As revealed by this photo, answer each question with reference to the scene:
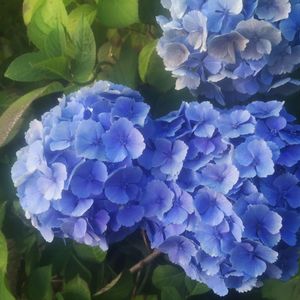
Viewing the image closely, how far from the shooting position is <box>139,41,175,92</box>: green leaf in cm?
107

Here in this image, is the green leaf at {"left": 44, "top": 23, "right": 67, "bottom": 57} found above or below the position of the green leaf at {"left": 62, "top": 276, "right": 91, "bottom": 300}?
above

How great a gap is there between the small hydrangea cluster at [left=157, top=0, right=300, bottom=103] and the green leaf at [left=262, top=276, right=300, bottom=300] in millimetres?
336

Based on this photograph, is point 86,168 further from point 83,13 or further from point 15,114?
point 83,13

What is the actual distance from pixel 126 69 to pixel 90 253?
1.07 feet

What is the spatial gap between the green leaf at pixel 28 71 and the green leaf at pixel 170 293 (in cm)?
41

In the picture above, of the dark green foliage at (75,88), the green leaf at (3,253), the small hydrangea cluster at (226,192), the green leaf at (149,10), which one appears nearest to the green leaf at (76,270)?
the dark green foliage at (75,88)

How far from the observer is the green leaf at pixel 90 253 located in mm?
1067

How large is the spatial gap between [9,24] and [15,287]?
54 cm

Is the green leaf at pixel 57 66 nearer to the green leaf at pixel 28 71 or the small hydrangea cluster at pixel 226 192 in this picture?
the green leaf at pixel 28 71

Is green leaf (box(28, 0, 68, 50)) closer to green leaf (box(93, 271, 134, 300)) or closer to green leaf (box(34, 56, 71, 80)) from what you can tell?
green leaf (box(34, 56, 71, 80))

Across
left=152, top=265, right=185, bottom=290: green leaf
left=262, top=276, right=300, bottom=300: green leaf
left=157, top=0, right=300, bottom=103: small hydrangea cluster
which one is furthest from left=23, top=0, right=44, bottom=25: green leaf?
left=262, top=276, right=300, bottom=300: green leaf

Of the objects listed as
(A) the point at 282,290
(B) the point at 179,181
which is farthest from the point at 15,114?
(A) the point at 282,290

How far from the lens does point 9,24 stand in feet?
4.27

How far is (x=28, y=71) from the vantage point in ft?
3.54
